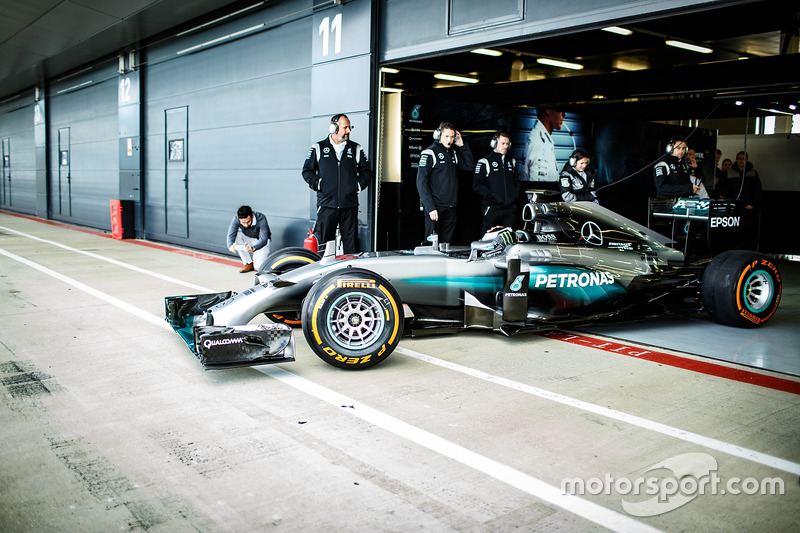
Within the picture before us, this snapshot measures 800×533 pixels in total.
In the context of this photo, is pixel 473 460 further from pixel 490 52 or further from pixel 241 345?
pixel 490 52

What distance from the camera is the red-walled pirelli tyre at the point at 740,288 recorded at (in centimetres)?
547

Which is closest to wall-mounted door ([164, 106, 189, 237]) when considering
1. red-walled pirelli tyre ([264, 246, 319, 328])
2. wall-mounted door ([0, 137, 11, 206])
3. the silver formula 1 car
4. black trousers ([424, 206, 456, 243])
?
black trousers ([424, 206, 456, 243])

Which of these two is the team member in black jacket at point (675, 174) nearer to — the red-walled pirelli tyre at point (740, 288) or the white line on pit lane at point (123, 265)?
the red-walled pirelli tyre at point (740, 288)

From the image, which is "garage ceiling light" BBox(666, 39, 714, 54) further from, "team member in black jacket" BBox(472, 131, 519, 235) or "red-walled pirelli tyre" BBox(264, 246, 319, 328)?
"red-walled pirelli tyre" BBox(264, 246, 319, 328)

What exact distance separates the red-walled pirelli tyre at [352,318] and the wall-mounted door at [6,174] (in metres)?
26.8

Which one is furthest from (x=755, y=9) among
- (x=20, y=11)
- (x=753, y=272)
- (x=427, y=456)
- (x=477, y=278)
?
(x=20, y=11)

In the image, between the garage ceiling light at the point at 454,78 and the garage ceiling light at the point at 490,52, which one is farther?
the garage ceiling light at the point at 454,78

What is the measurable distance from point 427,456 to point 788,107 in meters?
9.64

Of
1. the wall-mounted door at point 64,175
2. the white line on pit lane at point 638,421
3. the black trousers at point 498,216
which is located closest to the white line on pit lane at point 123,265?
the black trousers at point 498,216

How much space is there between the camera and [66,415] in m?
3.51

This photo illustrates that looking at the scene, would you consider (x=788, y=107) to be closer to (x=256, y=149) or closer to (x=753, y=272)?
(x=753, y=272)

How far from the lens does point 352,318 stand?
433cm

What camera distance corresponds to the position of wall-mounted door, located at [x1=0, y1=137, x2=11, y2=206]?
2623cm

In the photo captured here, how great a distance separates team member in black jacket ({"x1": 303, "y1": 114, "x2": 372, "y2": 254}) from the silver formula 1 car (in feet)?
6.51
